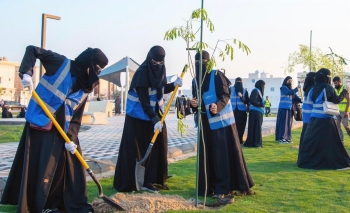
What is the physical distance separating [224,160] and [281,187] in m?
1.11

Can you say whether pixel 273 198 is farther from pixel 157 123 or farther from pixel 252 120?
pixel 252 120

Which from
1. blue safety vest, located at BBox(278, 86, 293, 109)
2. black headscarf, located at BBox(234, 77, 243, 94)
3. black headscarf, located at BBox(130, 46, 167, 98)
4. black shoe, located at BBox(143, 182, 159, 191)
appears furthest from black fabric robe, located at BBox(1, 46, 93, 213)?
blue safety vest, located at BBox(278, 86, 293, 109)

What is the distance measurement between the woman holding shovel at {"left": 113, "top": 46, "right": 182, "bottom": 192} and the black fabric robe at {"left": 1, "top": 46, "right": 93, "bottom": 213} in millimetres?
1239

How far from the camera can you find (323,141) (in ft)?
25.4

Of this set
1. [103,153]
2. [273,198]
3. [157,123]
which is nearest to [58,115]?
[157,123]

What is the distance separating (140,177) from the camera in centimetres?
571

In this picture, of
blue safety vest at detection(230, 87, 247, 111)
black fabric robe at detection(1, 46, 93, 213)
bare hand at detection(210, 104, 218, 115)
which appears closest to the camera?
black fabric robe at detection(1, 46, 93, 213)

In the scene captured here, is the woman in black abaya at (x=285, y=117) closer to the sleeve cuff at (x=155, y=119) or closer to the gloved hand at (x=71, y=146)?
the sleeve cuff at (x=155, y=119)

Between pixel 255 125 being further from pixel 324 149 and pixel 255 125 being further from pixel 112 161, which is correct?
pixel 112 161

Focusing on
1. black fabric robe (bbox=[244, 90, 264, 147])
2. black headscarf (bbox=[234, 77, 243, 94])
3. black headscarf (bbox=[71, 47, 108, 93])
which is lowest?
black fabric robe (bbox=[244, 90, 264, 147])

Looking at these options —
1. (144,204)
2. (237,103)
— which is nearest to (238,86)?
(237,103)

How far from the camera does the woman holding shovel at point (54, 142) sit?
4297mm

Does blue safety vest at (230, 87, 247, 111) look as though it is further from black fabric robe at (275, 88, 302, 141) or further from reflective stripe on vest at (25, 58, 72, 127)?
reflective stripe on vest at (25, 58, 72, 127)

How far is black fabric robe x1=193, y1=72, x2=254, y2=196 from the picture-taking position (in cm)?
534
